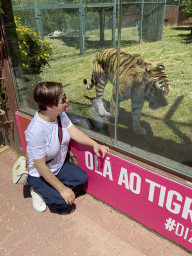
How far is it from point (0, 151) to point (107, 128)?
1982 millimetres

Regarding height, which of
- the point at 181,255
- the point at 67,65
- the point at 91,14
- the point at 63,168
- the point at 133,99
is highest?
the point at 91,14

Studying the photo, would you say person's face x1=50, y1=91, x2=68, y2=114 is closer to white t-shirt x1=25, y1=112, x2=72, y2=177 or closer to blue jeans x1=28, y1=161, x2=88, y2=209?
white t-shirt x1=25, y1=112, x2=72, y2=177

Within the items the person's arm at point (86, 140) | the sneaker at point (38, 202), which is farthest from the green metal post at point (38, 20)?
the sneaker at point (38, 202)

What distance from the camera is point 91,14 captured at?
2.05 meters

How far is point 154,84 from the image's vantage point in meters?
2.72

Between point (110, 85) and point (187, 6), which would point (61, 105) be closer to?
point (110, 85)

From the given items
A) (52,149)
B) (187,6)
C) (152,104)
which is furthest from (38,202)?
(187,6)

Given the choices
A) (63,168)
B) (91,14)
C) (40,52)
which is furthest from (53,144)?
(40,52)

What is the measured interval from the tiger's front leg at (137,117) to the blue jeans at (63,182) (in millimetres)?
733

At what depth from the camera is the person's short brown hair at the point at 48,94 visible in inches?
67.6

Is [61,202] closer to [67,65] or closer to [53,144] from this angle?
[53,144]

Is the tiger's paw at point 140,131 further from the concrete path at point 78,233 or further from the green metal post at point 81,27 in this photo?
the green metal post at point 81,27

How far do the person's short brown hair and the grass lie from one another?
68 cm

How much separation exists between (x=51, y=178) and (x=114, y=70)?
59.1 inches
